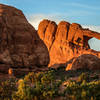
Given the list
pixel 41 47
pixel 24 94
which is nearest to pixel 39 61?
pixel 41 47

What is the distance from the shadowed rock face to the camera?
27.3 meters

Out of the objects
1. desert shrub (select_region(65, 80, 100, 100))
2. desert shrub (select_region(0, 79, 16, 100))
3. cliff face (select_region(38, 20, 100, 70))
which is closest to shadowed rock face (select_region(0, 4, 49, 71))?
desert shrub (select_region(0, 79, 16, 100))

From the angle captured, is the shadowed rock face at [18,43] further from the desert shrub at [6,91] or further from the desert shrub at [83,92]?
the desert shrub at [83,92]

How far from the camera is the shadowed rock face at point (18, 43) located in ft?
89.6

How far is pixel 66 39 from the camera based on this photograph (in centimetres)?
6412

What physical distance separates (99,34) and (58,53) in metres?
13.5

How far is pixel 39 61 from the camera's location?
30.3 m

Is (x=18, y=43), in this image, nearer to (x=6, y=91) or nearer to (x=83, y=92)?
(x=6, y=91)

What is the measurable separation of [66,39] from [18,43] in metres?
36.4

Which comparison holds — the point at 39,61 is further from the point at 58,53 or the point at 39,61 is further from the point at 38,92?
the point at 58,53

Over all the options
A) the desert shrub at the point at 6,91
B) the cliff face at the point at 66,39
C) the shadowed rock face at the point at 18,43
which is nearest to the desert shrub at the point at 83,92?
the desert shrub at the point at 6,91

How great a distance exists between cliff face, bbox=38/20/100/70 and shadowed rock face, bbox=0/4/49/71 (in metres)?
30.3

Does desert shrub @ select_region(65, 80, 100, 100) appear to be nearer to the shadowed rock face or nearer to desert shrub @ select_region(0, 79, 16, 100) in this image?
desert shrub @ select_region(0, 79, 16, 100)

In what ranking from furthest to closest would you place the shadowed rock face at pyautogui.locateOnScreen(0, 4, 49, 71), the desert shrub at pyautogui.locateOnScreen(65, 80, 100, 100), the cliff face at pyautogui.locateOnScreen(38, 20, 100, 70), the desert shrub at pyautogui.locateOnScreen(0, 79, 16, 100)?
1. the cliff face at pyautogui.locateOnScreen(38, 20, 100, 70)
2. the shadowed rock face at pyautogui.locateOnScreen(0, 4, 49, 71)
3. the desert shrub at pyautogui.locateOnScreen(0, 79, 16, 100)
4. the desert shrub at pyautogui.locateOnScreen(65, 80, 100, 100)
